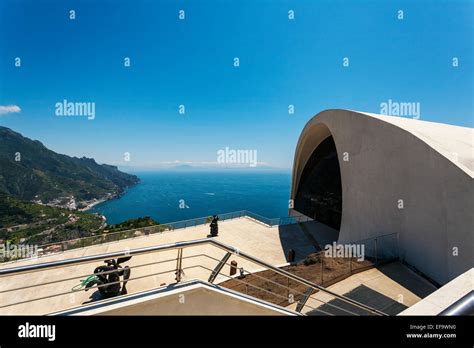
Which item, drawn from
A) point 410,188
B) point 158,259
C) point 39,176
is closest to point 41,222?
point 158,259

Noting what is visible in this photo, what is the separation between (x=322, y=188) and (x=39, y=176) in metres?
96.6

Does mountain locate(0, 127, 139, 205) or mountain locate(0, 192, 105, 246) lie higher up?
mountain locate(0, 127, 139, 205)

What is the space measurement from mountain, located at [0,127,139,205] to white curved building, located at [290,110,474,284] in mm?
74755

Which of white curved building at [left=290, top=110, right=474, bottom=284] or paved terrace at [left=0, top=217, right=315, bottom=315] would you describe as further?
paved terrace at [left=0, top=217, right=315, bottom=315]

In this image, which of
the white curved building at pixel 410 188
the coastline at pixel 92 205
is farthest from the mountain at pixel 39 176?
the white curved building at pixel 410 188

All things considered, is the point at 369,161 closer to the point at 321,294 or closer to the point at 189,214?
the point at 321,294

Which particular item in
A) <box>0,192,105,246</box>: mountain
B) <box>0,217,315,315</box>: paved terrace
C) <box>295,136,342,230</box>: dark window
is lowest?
<box>0,192,105,246</box>: mountain

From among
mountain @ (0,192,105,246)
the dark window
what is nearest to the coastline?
mountain @ (0,192,105,246)

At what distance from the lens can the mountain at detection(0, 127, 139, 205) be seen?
230 ft

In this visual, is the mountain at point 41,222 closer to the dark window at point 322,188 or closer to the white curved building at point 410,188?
the dark window at point 322,188

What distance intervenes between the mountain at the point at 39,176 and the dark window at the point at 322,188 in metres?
70.0

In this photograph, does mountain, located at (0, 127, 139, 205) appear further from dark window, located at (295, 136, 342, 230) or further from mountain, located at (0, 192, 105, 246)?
dark window, located at (295, 136, 342, 230)

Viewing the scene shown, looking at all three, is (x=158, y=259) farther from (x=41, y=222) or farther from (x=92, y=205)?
(x=92, y=205)

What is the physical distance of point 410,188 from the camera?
875 cm
